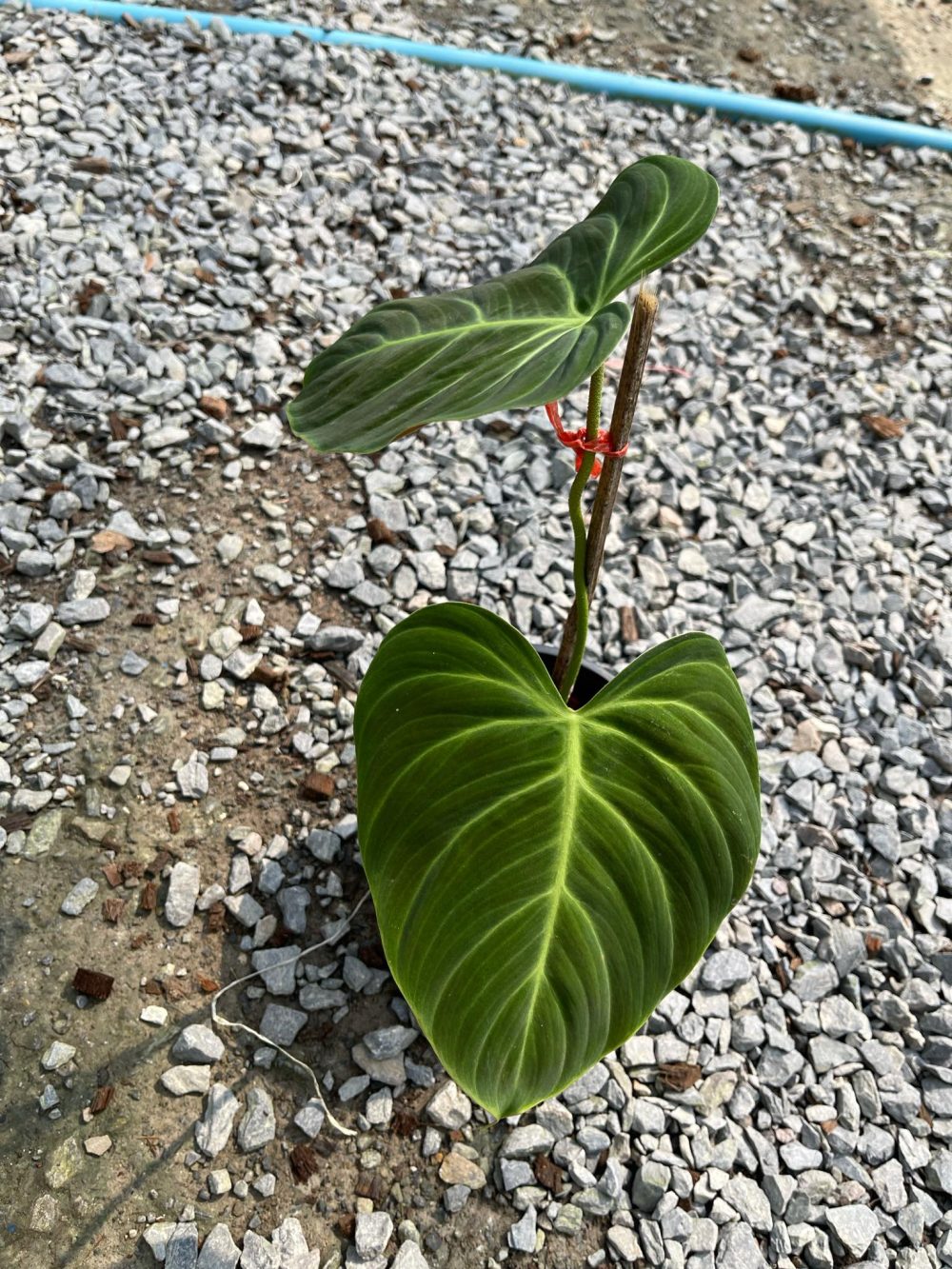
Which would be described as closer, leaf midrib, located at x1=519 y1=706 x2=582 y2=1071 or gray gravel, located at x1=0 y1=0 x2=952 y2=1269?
leaf midrib, located at x1=519 y1=706 x2=582 y2=1071

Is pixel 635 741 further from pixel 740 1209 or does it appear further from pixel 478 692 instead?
pixel 740 1209

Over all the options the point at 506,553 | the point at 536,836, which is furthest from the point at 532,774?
the point at 506,553

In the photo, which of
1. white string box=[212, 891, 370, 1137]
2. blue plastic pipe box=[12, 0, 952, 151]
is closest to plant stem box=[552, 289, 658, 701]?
white string box=[212, 891, 370, 1137]

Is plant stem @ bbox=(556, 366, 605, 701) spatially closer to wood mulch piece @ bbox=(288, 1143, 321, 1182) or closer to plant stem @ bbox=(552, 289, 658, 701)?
plant stem @ bbox=(552, 289, 658, 701)

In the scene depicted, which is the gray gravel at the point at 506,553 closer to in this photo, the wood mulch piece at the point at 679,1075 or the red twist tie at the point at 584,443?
the wood mulch piece at the point at 679,1075

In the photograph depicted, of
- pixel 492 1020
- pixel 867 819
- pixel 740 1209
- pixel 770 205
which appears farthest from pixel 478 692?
pixel 770 205

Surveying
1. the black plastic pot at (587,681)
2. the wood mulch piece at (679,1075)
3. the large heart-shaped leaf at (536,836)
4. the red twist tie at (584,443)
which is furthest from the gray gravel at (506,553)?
the red twist tie at (584,443)

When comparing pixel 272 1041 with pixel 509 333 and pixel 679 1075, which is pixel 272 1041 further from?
pixel 509 333
